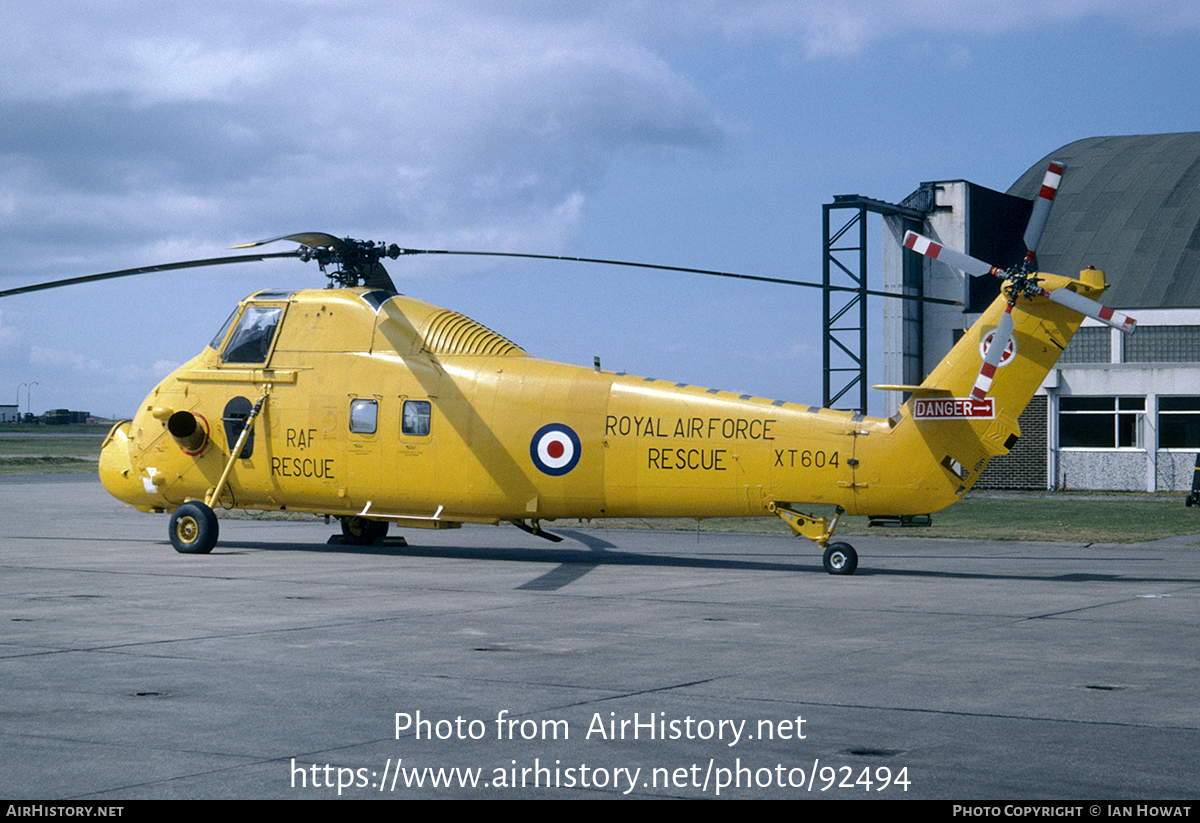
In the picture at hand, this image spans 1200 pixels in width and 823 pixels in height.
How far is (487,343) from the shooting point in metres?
21.6

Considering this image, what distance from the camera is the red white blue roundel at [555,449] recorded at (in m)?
Answer: 20.0

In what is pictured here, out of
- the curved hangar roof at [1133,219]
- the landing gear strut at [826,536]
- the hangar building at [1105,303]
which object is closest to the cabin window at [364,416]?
the landing gear strut at [826,536]

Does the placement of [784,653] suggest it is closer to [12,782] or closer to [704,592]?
[704,592]

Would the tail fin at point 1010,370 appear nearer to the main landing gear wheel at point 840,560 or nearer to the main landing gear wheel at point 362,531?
the main landing gear wheel at point 840,560

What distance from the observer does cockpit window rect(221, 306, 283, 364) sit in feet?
73.0

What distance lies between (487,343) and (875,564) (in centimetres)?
757

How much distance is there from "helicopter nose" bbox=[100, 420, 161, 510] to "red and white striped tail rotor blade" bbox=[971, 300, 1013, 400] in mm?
14789

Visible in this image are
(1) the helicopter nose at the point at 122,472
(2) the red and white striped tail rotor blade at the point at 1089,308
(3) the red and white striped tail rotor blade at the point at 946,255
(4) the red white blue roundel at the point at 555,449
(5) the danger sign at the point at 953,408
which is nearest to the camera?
(2) the red and white striped tail rotor blade at the point at 1089,308

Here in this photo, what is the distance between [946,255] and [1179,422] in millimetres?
33817

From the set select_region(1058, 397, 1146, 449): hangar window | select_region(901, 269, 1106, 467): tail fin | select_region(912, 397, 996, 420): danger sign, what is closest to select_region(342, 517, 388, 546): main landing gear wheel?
select_region(912, 397, 996, 420): danger sign

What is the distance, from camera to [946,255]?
57.6 ft

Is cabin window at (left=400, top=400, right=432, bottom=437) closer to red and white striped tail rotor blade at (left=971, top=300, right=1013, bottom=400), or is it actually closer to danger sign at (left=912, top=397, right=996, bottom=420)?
danger sign at (left=912, top=397, right=996, bottom=420)

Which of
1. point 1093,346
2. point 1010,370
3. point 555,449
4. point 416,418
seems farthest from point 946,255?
point 1093,346

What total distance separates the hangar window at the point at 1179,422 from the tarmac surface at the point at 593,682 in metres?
30.4
